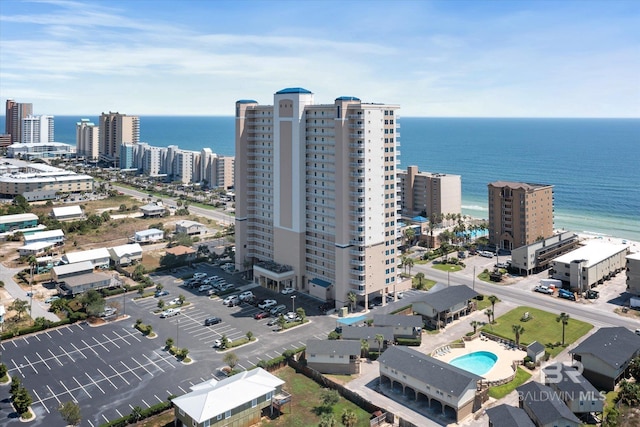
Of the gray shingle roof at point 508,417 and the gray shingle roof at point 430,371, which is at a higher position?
the gray shingle roof at point 430,371

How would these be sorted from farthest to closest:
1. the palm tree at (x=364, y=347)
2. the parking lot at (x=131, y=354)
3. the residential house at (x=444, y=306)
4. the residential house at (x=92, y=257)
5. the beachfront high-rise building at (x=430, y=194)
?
the beachfront high-rise building at (x=430, y=194), the residential house at (x=92, y=257), the residential house at (x=444, y=306), the palm tree at (x=364, y=347), the parking lot at (x=131, y=354)

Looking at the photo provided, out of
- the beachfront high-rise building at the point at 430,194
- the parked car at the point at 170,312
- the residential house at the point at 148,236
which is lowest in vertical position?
the parked car at the point at 170,312

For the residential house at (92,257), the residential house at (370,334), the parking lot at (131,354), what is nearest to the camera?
the parking lot at (131,354)

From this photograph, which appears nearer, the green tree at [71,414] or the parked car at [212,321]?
the green tree at [71,414]

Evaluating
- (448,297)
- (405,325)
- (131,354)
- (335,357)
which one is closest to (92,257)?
(131,354)

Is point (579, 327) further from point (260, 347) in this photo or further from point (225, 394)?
point (225, 394)

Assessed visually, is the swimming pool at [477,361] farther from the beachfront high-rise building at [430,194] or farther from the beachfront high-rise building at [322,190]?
the beachfront high-rise building at [430,194]

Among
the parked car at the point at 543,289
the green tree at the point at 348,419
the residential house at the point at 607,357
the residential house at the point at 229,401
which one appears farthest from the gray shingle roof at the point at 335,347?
the parked car at the point at 543,289

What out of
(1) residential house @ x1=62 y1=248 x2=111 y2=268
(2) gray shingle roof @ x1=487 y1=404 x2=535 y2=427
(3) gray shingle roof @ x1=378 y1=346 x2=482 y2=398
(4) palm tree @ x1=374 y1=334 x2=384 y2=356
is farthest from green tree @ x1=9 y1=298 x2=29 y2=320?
(2) gray shingle roof @ x1=487 y1=404 x2=535 y2=427

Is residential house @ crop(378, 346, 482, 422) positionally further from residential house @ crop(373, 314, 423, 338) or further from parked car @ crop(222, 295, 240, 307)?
parked car @ crop(222, 295, 240, 307)
